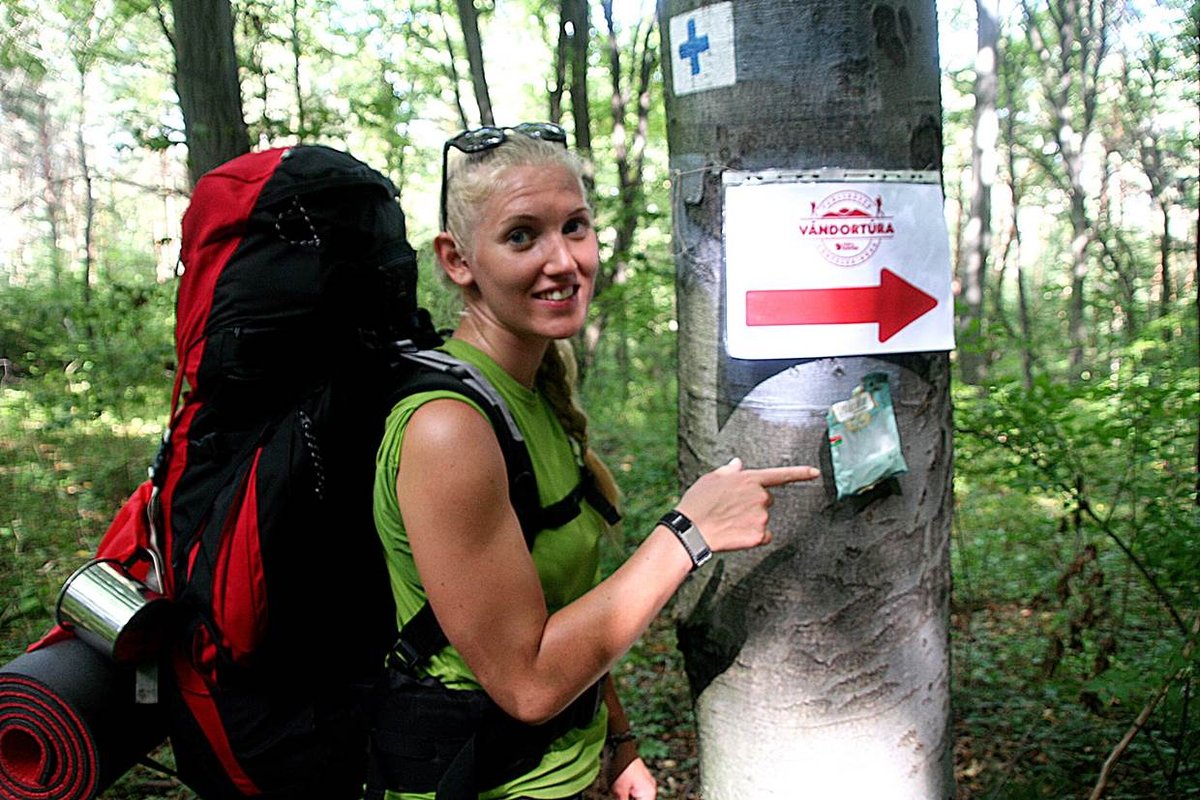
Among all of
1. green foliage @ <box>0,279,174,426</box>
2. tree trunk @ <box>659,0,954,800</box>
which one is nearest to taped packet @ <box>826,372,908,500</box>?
tree trunk @ <box>659,0,954,800</box>

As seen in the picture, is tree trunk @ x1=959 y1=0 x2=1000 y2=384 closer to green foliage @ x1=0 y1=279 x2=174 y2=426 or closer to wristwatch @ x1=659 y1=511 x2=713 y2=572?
green foliage @ x1=0 y1=279 x2=174 y2=426

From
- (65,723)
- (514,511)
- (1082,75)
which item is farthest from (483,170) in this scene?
(1082,75)

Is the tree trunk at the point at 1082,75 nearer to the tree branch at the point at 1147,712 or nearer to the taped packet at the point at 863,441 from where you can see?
the tree branch at the point at 1147,712

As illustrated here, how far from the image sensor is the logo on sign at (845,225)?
130 cm

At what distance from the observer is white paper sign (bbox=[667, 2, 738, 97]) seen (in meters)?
1.33

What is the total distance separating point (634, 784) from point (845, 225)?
1.29 m

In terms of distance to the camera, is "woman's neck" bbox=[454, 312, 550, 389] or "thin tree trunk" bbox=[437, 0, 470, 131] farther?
"thin tree trunk" bbox=[437, 0, 470, 131]

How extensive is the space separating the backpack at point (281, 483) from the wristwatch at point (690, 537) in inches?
9.6

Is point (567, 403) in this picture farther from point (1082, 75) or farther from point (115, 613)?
point (1082, 75)

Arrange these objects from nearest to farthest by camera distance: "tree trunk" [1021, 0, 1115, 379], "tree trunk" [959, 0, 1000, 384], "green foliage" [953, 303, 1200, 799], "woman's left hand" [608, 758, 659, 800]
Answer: "woman's left hand" [608, 758, 659, 800] → "green foliage" [953, 303, 1200, 799] → "tree trunk" [959, 0, 1000, 384] → "tree trunk" [1021, 0, 1115, 379]

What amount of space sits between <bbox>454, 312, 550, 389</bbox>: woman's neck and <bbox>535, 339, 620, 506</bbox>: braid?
0.13 m

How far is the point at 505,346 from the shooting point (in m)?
1.53

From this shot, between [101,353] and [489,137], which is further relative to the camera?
[101,353]

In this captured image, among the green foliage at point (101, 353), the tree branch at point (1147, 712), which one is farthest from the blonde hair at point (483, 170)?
the green foliage at point (101, 353)
